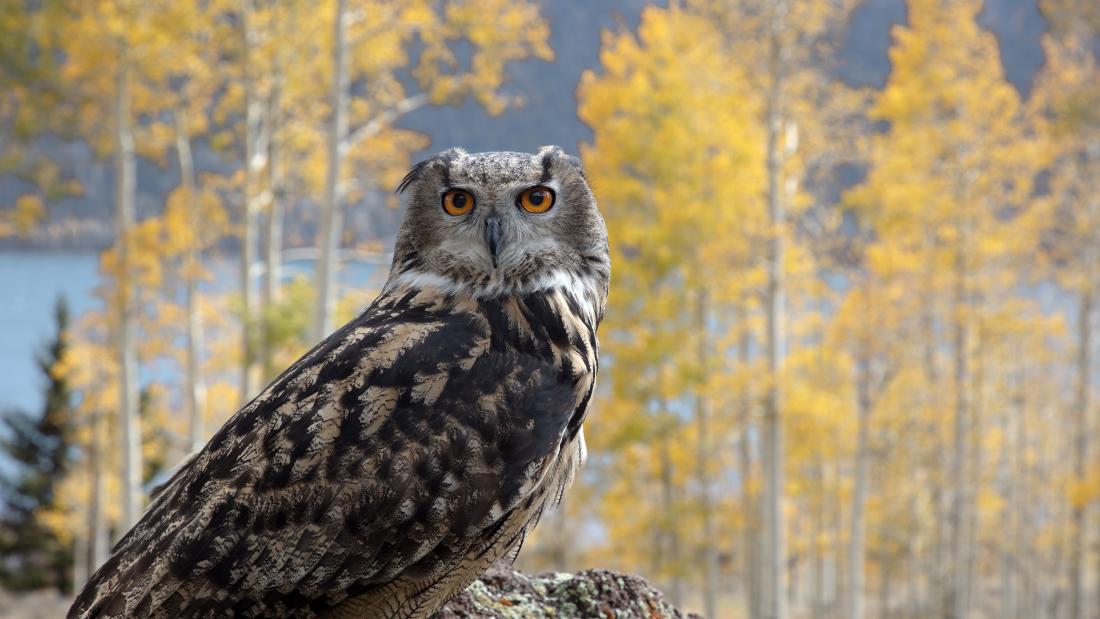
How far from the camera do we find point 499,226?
8.99 feet

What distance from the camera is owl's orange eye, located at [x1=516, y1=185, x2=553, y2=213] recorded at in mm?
2820

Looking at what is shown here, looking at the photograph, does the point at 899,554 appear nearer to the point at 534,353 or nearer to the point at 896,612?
the point at 896,612

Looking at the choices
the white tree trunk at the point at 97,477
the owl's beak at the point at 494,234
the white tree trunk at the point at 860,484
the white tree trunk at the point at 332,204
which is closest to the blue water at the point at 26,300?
the white tree trunk at the point at 97,477

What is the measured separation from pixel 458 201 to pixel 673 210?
1360cm

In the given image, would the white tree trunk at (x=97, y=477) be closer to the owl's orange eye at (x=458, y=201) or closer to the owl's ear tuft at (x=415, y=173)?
the owl's ear tuft at (x=415, y=173)

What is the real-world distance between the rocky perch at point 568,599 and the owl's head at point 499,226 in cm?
101

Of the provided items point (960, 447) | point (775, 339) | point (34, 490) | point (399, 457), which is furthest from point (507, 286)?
point (34, 490)

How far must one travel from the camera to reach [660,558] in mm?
21219

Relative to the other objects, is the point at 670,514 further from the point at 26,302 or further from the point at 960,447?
the point at 26,302

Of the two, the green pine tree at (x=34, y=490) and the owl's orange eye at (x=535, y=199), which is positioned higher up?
the owl's orange eye at (x=535, y=199)

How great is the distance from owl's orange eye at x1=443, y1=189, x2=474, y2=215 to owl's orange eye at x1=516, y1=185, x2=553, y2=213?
14cm

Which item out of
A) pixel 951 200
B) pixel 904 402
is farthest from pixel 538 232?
pixel 904 402

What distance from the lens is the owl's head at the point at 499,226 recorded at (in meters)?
2.76

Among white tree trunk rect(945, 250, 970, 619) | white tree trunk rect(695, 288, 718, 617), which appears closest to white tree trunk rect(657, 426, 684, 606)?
white tree trunk rect(695, 288, 718, 617)
